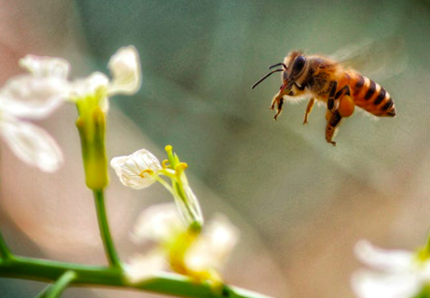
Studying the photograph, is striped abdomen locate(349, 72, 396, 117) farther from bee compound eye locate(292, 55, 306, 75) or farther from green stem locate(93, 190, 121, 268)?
green stem locate(93, 190, 121, 268)

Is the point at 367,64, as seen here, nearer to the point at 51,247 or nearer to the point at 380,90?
the point at 380,90

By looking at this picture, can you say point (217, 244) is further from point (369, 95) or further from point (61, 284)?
point (369, 95)

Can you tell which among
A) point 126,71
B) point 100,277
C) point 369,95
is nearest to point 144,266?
point 100,277

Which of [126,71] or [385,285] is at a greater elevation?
[126,71]

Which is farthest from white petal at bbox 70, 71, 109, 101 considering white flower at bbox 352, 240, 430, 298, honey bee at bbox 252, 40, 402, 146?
honey bee at bbox 252, 40, 402, 146

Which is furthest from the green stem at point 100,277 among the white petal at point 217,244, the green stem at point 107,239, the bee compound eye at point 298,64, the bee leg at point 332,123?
the bee compound eye at point 298,64

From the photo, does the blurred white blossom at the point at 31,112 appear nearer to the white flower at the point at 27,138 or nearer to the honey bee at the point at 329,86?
the white flower at the point at 27,138
